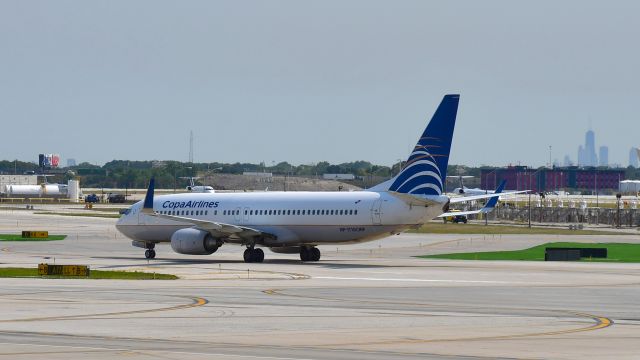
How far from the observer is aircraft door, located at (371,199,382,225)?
205ft

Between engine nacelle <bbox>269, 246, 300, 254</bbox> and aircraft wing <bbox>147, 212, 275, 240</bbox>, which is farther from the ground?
aircraft wing <bbox>147, 212, 275, 240</bbox>

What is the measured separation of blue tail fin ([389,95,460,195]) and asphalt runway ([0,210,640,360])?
401 centimetres

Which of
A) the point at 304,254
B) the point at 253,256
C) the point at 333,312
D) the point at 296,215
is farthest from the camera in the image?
the point at 304,254

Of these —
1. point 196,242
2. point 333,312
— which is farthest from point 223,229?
point 333,312

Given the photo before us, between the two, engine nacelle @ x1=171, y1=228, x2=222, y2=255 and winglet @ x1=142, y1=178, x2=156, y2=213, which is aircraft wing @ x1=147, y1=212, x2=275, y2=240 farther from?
winglet @ x1=142, y1=178, x2=156, y2=213

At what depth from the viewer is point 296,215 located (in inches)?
2621

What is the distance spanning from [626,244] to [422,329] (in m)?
60.2

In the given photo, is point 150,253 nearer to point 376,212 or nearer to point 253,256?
point 253,256

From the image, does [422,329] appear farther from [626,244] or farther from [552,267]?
[626,244]

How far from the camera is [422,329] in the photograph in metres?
31.0

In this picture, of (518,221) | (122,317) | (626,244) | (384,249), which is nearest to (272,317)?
(122,317)

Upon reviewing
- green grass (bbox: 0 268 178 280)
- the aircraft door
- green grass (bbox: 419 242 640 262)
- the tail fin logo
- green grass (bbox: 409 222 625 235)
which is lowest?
green grass (bbox: 0 268 178 280)

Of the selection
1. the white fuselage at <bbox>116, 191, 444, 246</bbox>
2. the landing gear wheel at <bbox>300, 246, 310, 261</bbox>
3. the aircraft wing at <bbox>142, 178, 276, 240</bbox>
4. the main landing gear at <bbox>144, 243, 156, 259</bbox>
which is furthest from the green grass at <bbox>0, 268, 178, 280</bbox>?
the main landing gear at <bbox>144, 243, 156, 259</bbox>

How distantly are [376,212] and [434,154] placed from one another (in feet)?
15.0
